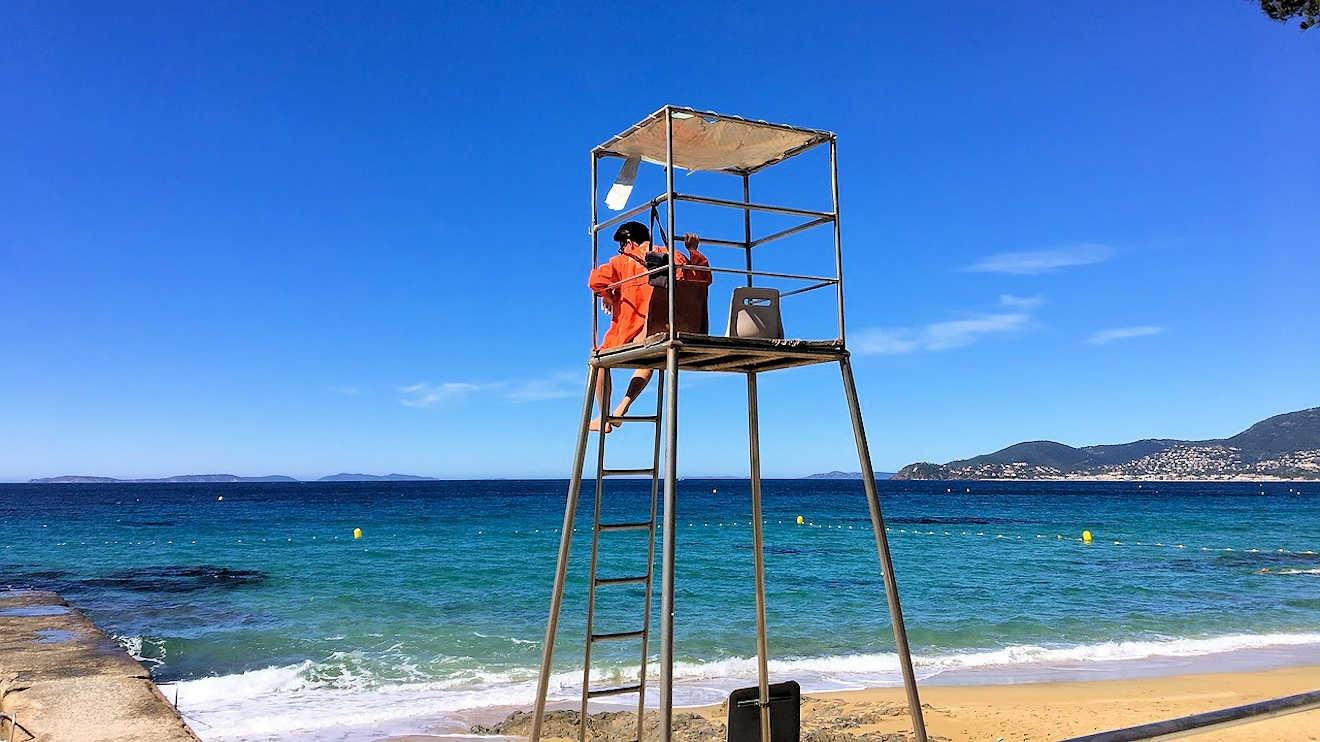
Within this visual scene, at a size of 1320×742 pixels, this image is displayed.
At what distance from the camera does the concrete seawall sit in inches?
240

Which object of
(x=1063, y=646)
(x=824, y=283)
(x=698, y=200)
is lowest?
(x=1063, y=646)

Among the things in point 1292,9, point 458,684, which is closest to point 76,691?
point 458,684

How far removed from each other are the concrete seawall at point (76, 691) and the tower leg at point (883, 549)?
452 cm

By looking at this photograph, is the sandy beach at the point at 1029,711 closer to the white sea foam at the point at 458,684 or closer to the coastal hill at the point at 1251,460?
the white sea foam at the point at 458,684

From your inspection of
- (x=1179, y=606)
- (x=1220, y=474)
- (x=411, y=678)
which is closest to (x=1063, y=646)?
(x=1179, y=606)

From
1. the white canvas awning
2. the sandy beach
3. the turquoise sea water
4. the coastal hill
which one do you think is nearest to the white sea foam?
the turquoise sea water

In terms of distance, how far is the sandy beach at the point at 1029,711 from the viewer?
377 inches

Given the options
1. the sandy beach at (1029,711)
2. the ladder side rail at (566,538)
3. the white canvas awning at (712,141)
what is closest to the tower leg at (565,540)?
the ladder side rail at (566,538)

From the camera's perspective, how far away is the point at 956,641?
1644 cm

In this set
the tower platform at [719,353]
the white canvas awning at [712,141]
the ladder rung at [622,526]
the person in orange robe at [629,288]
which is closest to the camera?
the tower platform at [719,353]

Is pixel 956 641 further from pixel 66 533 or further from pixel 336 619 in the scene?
pixel 66 533

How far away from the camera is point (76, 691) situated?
23.3 feet

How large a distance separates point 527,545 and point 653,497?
107ft

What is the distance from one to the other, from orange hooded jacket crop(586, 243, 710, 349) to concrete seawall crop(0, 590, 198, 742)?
388 cm
